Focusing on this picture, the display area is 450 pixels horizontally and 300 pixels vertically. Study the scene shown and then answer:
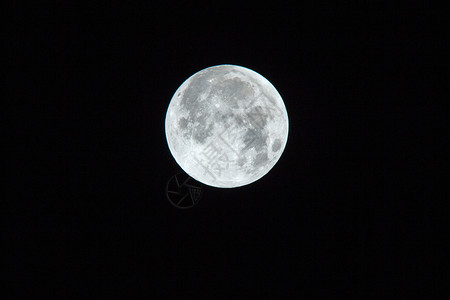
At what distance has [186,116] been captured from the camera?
327 cm

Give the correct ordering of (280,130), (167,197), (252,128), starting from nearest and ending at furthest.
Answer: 1. (252,128)
2. (280,130)
3. (167,197)

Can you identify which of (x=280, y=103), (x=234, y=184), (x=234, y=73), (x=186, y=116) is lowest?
(x=234, y=184)

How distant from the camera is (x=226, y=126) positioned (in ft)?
10.2

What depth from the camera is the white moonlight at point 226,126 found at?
3.12 metres

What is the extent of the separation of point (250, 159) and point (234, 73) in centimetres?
104

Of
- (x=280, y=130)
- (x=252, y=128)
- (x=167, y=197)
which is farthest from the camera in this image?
(x=167, y=197)

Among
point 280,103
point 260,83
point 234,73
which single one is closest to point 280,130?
point 280,103

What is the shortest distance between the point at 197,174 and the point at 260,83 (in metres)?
1.33

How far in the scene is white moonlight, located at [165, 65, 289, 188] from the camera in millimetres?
3123

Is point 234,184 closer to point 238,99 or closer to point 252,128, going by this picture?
point 252,128

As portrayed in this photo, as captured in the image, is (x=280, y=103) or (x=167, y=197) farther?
(x=167, y=197)

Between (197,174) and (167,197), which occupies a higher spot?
(167,197)

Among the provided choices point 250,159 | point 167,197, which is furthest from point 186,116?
point 167,197

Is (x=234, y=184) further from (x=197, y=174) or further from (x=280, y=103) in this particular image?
(x=280, y=103)
